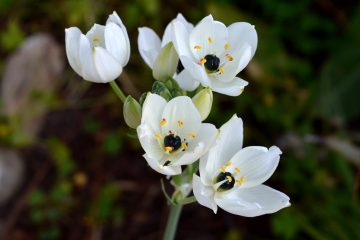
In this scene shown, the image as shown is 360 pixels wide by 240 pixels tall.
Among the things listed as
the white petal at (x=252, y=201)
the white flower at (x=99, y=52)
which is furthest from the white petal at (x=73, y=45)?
→ the white petal at (x=252, y=201)

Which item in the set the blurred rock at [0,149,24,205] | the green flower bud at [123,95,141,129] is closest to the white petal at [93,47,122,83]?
the green flower bud at [123,95,141,129]

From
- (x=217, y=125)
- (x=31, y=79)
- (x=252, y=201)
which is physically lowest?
(x=31, y=79)

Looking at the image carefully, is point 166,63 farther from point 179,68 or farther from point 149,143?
point 149,143

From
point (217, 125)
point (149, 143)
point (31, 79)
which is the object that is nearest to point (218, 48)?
point (149, 143)

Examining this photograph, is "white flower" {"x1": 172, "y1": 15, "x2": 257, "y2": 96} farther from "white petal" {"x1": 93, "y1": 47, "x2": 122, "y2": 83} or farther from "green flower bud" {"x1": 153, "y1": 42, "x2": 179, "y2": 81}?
"white petal" {"x1": 93, "y1": 47, "x2": 122, "y2": 83}

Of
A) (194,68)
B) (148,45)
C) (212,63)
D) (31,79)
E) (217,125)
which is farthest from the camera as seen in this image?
(31,79)

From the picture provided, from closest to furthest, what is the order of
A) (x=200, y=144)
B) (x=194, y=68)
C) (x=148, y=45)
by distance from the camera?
(x=200, y=144) < (x=194, y=68) < (x=148, y=45)
